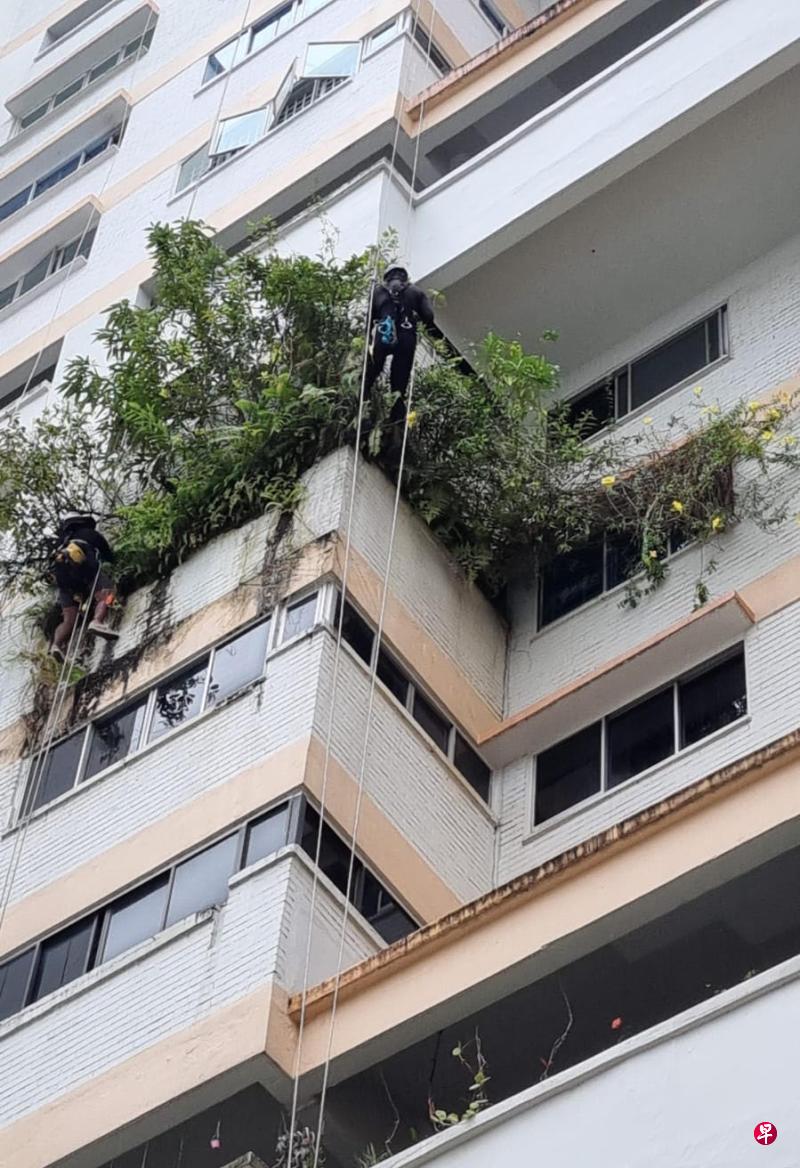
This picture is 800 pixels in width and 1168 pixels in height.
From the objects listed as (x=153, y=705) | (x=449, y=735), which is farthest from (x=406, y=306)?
(x=153, y=705)

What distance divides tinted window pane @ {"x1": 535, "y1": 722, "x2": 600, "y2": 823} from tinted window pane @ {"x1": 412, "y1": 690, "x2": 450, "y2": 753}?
896mm

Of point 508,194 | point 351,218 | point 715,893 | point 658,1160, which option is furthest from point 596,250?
point 658,1160

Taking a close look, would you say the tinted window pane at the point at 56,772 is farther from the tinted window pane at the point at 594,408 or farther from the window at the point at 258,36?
the window at the point at 258,36

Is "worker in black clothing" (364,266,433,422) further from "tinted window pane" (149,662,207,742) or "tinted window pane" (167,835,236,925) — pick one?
"tinted window pane" (167,835,236,925)

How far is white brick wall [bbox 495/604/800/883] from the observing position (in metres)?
16.3

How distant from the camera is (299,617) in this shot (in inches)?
671

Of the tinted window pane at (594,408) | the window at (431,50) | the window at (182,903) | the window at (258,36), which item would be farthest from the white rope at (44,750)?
the window at (258,36)

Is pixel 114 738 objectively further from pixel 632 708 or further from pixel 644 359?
pixel 644 359

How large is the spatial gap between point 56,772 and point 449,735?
334 cm

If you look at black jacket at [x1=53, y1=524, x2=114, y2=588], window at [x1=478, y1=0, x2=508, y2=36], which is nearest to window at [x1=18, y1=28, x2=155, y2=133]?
window at [x1=478, y1=0, x2=508, y2=36]

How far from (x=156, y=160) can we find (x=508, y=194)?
7003 mm

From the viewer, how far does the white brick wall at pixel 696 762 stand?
16.3 m

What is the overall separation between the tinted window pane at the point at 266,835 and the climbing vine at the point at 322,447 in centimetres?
344

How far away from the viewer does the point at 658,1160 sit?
35.2 ft
